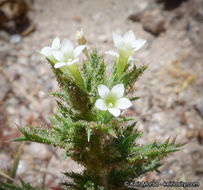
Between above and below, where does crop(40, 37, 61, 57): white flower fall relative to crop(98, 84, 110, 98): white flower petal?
above

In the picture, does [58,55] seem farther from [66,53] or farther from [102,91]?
[102,91]

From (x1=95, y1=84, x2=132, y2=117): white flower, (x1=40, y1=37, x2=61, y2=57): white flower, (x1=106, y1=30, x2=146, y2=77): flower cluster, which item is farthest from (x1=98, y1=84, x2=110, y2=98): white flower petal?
(x1=40, y1=37, x2=61, y2=57): white flower

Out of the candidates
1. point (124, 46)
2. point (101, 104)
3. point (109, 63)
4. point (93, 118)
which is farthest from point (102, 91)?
point (109, 63)

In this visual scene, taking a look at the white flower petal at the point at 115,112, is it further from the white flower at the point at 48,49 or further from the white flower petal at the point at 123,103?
the white flower at the point at 48,49

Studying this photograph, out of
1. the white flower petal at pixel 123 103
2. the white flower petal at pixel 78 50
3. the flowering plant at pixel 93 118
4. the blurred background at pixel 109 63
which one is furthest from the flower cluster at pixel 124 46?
the blurred background at pixel 109 63

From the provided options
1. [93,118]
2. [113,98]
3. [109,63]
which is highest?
[109,63]

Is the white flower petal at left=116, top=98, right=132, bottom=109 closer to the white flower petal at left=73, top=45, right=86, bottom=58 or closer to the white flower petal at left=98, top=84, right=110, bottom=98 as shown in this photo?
the white flower petal at left=98, top=84, right=110, bottom=98
